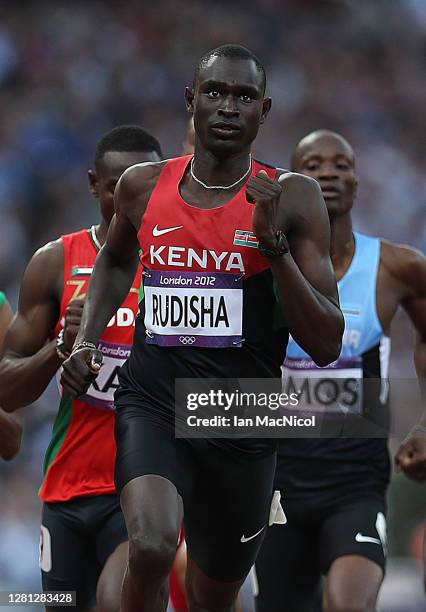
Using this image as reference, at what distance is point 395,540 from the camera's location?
8.91m

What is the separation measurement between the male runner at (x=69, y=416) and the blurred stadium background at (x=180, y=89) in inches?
233

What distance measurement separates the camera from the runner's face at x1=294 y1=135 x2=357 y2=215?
20.4ft

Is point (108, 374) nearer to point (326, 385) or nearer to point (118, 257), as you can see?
point (118, 257)

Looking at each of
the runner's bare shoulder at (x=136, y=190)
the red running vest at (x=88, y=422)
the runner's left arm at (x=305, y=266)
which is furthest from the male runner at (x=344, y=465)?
the runner's bare shoulder at (x=136, y=190)

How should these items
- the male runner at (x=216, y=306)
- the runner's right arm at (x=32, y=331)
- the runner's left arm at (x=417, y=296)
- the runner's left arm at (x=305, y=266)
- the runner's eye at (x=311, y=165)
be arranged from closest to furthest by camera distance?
1. the runner's left arm at (x=305, y=266)
2. the male runner at (x=216, y=306)
3. the runner's right arm at (x=32, y=331)
4. the runner's left arm at (x=417, y=296)
5. the runner's eye at (x=311, y=165)

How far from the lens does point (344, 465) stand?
5840mm

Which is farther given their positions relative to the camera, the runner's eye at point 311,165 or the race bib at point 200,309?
the runner's eye at point 311,165

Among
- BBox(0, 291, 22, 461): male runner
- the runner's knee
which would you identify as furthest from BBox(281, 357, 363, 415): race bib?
the runner's knee

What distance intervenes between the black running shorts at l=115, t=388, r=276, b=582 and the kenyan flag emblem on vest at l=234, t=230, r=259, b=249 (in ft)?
2.32

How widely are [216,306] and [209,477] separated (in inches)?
25.5

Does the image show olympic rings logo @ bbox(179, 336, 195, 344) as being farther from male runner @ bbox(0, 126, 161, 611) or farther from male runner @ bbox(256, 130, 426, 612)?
male runner @ bbox(256, 130, 426, 612)

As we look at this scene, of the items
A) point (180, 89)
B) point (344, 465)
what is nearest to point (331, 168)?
point (344, 465)

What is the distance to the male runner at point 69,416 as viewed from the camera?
5.21m

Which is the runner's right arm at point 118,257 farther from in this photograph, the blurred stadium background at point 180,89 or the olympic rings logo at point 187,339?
the blurred stadium background at point 180,89
